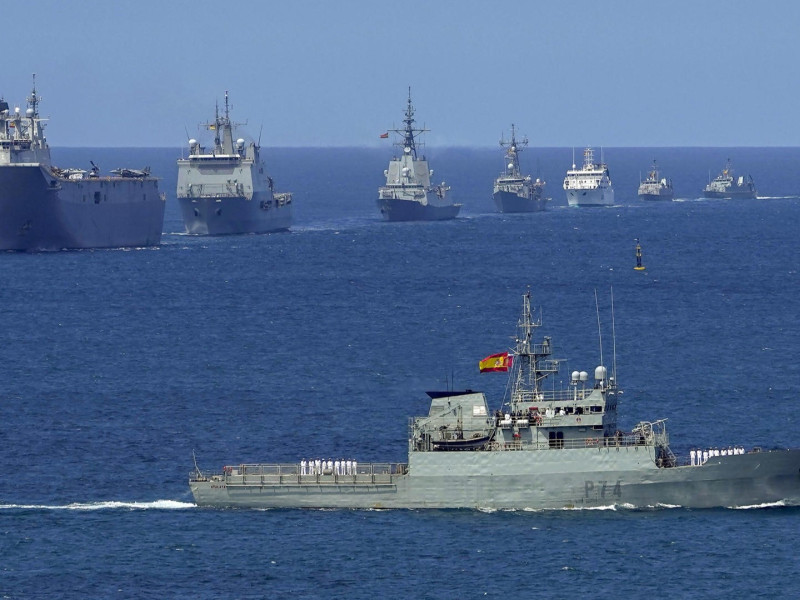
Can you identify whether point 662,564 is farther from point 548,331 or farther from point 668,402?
point 548,331

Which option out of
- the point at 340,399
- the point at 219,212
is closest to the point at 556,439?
the point at 340,399

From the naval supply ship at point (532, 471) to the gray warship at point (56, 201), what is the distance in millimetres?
102323

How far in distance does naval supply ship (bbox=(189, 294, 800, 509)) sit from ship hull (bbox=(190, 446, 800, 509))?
36mm

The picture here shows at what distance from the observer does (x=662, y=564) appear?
202ft

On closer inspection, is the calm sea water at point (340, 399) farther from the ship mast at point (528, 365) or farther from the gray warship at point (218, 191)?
the gray warship at point (218, 191)

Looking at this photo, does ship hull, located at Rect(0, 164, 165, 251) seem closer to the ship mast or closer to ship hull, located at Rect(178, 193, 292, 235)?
ship hull, located at Rect(178, 193, 292, 235)

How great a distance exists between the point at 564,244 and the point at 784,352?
8199cm

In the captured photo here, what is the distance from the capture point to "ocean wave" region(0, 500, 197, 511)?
69188 millimetres

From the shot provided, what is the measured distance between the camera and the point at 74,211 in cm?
17100

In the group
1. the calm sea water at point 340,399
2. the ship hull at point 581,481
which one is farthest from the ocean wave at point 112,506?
the ship hull at point 581,481

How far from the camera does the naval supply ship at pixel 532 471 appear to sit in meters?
66.9

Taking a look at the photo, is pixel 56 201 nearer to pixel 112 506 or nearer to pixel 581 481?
pixel 112 506

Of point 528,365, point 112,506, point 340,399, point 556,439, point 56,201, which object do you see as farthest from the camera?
point 56,201

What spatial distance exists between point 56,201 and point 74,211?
3285mm
